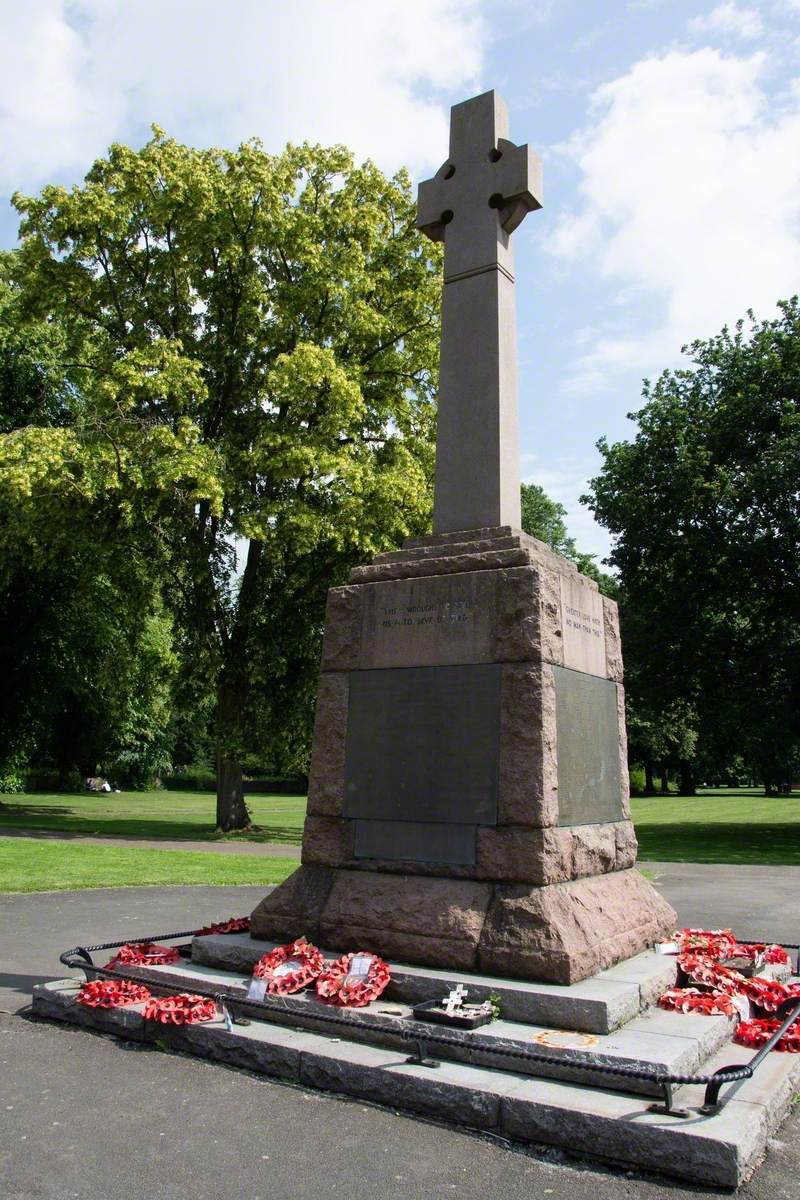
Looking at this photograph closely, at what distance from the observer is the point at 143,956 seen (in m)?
6.54

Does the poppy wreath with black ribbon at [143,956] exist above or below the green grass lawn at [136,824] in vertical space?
below

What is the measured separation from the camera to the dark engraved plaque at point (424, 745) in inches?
233

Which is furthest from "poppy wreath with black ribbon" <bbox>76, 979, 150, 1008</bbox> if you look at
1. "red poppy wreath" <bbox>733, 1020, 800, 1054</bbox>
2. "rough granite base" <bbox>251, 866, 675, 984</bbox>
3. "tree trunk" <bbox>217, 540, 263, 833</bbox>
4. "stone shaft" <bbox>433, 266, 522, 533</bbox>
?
"tree trunk" <bbox>217, 540, 263, 833</bbox>

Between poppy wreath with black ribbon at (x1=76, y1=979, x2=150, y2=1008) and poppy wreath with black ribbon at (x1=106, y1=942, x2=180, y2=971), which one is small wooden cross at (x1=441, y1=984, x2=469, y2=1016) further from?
poppy wreath with black ribbon at (x1=106, y1=942, x2=180, y2=971)

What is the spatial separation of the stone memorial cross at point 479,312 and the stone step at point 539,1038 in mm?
3273

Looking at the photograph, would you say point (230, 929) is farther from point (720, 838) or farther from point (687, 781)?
point (687, 781)

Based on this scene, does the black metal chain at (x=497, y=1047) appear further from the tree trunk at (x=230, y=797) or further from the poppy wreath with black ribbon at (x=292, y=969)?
the tree trunk at (x=230, y=797)

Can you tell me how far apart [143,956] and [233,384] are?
56.0 ft

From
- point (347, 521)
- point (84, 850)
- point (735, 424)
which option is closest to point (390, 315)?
point (347, 521)

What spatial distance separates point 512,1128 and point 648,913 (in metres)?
2.57

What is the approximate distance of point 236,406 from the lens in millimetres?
22062

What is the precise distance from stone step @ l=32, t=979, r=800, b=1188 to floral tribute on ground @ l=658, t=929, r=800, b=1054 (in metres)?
0.30

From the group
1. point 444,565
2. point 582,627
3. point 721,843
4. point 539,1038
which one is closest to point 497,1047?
point 539,1038

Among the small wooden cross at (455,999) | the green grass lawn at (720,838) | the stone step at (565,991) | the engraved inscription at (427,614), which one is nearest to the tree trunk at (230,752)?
the green grass lawn at (720,838)
